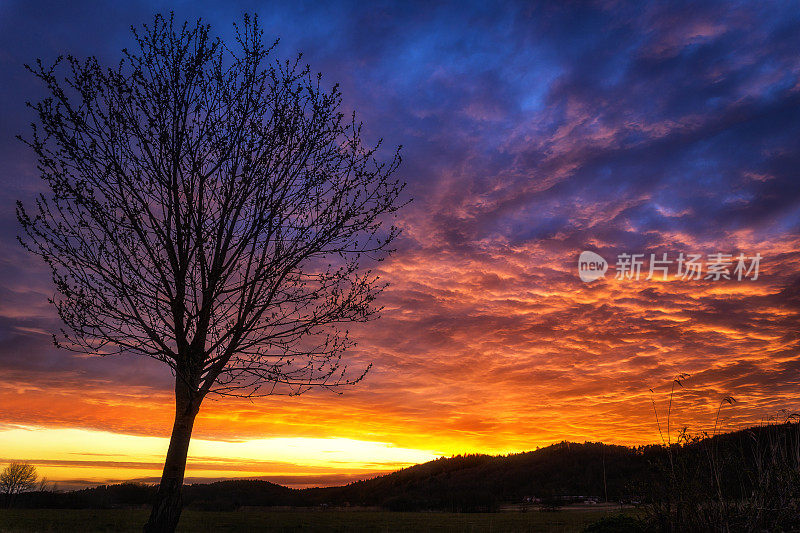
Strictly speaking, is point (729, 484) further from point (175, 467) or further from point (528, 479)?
point (528, 479)

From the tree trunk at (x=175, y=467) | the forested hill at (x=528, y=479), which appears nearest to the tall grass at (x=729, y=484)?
the forested hill at (x=528, y=479)

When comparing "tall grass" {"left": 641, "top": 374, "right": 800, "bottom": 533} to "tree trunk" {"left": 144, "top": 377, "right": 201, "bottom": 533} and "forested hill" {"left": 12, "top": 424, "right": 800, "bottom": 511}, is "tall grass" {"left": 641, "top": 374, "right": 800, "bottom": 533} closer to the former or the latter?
"forested hill" {"left": 12, "top": 424, "right": 800, "bottom": 511}

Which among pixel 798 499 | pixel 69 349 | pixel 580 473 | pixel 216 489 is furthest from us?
pixel 216 489

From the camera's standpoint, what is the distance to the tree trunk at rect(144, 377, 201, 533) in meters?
8.84

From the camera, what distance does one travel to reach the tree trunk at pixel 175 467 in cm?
884

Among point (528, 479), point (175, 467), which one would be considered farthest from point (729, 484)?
point (528, 479)

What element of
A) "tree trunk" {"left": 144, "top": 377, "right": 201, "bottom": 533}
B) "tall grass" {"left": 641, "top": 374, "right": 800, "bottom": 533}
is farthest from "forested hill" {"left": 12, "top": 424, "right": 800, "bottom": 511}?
"tree trunk" {"left": 144, "top": 377, "right": 201, "bottom": 533}

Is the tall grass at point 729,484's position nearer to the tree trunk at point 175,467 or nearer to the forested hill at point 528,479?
the forested hill at point 528,479

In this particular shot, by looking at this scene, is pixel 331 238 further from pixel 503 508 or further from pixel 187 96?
pixel 503 508

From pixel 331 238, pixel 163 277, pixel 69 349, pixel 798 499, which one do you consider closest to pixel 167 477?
pixel 69 349

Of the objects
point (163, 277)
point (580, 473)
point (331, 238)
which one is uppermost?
point (331, 238)

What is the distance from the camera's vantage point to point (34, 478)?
2382 inches

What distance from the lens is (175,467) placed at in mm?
9211

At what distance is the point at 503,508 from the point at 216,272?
4085cm
